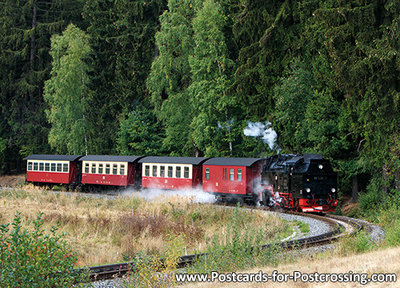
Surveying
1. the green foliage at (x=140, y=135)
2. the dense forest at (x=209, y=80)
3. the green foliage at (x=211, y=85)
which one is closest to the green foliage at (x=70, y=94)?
the dense forest at (x=209, y=80)

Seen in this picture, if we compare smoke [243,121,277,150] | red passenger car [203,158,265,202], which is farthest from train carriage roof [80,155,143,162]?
smoke [243,121,277,150]

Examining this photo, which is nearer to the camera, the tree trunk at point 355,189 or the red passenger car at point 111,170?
the tree trunk at point 355,189

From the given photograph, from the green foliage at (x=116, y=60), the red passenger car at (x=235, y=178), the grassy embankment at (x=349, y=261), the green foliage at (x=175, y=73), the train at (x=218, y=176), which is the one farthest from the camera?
the green foliage at (x=116, y=60)

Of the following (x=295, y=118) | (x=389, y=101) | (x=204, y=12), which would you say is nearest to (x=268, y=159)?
(x=295, y=118)

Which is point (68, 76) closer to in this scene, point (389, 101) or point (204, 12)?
point (204, 12)

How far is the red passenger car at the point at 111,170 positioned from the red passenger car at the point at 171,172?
49.7 inches

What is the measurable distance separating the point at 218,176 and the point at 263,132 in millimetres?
7324

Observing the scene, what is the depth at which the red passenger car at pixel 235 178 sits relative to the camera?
1033 inches

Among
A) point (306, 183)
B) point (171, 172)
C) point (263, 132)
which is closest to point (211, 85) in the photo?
point (263, 132)

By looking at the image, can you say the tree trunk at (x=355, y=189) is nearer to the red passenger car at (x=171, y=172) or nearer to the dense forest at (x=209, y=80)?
the dense forest at (x=209, y=80)

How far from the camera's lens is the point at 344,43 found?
23.2 metres

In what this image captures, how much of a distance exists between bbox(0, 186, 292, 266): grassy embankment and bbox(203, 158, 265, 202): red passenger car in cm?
454

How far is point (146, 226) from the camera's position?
17359 mm

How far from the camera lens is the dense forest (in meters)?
22.6
